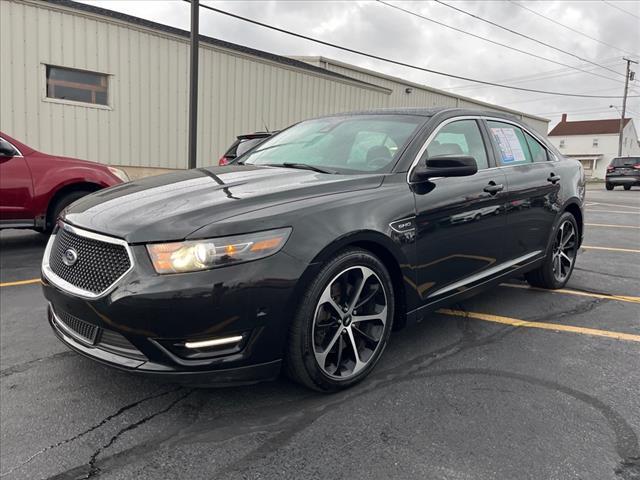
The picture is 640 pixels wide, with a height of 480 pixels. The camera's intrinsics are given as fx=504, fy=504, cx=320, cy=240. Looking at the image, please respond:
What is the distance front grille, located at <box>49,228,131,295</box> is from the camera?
2291 mm

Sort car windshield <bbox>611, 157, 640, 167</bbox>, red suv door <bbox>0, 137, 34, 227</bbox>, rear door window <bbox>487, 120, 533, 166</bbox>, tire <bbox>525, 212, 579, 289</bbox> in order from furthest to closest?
car windshield <bbox>611, 157, 640, 167</bbox>, red suv door <bbox>0, 137, 34, 227</bbox>, tire <bbox>525, 212, 579, 289</bbox>, rear door window <bbox>487, 120, 533, 166</bbox>

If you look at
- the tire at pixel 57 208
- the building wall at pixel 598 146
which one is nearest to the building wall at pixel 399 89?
the tire at pixel 57 208

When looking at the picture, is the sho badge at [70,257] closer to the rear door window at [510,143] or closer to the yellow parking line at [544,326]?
the yellow parking line at [544,326]

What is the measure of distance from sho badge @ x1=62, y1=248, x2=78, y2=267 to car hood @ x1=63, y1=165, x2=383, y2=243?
0.14 metres

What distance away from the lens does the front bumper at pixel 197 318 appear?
218cm

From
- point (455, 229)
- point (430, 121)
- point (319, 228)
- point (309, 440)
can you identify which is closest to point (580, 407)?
point (455, 229)

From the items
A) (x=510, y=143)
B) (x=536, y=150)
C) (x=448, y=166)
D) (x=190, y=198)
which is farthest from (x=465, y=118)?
(x=190, y=198)

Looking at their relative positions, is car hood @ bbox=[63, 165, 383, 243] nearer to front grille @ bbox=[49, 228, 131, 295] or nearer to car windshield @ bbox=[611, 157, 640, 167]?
front grille @ bbox=[49, 228, 131, 295]

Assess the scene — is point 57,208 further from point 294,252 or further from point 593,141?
point 593,141

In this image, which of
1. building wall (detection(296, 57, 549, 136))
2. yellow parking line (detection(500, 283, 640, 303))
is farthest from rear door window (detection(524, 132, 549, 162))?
building wall (detection(296, 57, 549, 136))

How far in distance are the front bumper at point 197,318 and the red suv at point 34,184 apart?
446 centimetres

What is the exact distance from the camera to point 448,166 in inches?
120

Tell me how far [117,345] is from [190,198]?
802mm

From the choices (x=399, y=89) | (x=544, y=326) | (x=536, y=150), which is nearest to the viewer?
(x=544, y=326)
